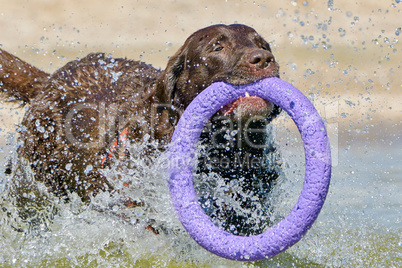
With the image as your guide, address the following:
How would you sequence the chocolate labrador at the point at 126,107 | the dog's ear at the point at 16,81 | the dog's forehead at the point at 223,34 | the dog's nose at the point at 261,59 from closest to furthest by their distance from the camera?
the dog's nose at the point at 261,59 < the chocolate labrador at the point at 126,107 < the dog's forehead at the point at 223,34 < the dog's ear at the point at 16,81

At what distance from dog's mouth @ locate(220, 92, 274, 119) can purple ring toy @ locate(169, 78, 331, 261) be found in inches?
2.4

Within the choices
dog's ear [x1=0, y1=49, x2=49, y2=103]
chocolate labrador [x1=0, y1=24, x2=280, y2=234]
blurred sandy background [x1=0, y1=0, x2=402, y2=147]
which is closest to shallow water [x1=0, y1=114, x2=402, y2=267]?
chocolate labrador [x1=0, y1=24, x2=280, y2=234]

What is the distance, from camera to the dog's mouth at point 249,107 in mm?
3605

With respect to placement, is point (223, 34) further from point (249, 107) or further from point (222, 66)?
point (249, 107)

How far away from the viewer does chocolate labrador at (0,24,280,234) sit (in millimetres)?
3838

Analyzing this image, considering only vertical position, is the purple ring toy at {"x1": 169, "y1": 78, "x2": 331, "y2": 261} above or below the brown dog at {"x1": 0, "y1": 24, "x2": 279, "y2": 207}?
below

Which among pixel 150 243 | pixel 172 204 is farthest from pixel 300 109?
pixel 150 243

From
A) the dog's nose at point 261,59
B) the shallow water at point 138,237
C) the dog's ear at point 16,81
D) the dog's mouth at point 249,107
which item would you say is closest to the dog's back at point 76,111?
the dog's ear at point 16,81

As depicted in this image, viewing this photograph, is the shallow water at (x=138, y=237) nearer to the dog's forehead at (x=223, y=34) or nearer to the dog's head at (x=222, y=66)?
the dog's head at (x=222, y=66)

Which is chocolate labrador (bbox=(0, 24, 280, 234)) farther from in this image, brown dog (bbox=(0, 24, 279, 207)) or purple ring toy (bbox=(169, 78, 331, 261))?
purple ring toy (bbox=(169, 78, 331, 261))

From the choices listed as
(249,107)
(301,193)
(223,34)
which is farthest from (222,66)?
(301,193)

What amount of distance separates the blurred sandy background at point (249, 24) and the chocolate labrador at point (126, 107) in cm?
561

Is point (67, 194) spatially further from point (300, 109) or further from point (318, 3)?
point (318, 3)

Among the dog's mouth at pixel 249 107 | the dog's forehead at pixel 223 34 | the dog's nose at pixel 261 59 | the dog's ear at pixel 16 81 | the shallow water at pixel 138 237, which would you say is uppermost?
the dog's ear at pixel 16 81
